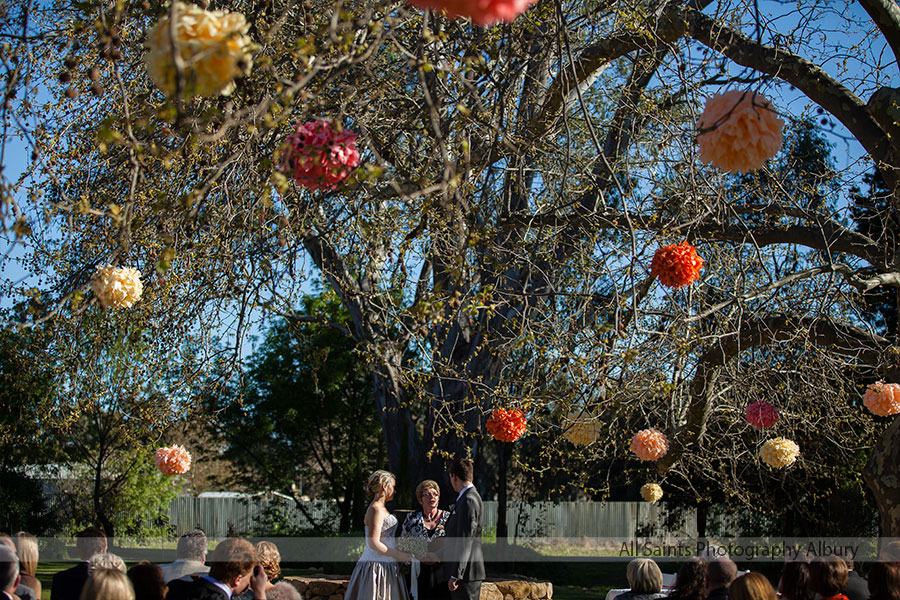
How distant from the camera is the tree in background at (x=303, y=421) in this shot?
60.1 ft

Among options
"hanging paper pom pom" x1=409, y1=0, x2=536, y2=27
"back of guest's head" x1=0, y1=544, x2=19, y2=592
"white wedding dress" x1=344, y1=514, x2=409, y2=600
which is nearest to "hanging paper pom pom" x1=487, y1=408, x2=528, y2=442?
"white wedding dress" x1=344, y1=514, x2=409, y2=600

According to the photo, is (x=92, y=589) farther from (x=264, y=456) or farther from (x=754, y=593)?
(x=264, y=456)

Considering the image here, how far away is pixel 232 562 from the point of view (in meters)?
3.53

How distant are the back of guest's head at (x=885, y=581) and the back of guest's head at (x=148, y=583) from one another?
316 centimetres

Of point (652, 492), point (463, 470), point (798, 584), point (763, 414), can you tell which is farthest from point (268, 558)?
point (652, 492)

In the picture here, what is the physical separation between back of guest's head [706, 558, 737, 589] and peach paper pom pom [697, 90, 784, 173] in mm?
2144

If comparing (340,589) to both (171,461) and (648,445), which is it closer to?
(171,461)

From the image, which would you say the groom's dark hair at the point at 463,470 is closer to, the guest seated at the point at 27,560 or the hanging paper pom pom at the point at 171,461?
the hanging paper pom pom at the point at 171,461

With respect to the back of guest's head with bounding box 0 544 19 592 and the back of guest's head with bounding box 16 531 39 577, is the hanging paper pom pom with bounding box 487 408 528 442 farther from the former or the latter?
the back of guest's head with bounding box 0 544 19 592

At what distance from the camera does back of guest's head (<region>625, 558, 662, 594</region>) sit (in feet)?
14.2

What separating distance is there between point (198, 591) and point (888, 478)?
13.5 feet

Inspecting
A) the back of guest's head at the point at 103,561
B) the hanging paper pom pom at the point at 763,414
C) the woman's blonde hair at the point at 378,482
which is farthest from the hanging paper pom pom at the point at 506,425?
the back of guest's head at the point at 103,561

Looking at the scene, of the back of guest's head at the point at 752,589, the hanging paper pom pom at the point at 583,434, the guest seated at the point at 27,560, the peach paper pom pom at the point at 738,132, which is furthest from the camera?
the hanging paper pom pom at the point at 583,434

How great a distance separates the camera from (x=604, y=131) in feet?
26.6
